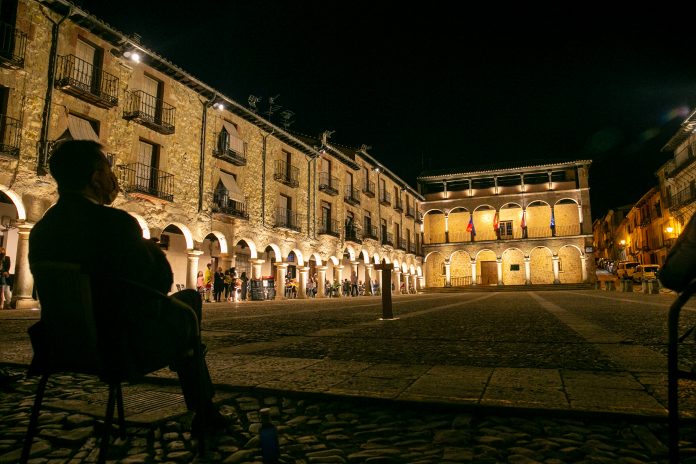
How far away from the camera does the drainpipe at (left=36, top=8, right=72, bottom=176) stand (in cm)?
1142

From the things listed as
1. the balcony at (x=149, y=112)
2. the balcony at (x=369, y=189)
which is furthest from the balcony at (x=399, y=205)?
the balcony at (x=149, y=112)

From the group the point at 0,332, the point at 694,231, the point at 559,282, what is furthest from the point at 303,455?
the point at 559,282

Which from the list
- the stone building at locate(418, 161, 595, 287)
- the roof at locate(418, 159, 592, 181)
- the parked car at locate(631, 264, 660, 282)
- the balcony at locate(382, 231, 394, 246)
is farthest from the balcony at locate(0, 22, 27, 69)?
the roof at locate(418, 159, 592, 181)

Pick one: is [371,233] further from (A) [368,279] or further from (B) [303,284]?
(B) [303,284]

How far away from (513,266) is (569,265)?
431 centimetres

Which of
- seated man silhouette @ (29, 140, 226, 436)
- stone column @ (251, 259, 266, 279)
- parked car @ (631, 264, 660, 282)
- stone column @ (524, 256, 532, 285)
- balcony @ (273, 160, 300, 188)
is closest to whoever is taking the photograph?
seated man silhouette @ (29, 140, 226, 436)

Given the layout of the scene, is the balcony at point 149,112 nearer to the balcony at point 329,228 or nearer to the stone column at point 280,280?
the stone column at point 280,280

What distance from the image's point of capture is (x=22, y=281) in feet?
35.9

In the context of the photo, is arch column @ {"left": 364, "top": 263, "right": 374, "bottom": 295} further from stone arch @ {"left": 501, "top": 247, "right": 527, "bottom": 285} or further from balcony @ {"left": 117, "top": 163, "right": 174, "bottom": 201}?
balcony @ {"left": 117, "top": 163, "right": 174, "bottom": 201}

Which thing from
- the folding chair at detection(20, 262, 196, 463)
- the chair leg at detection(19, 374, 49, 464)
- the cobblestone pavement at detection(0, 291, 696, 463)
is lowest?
the cobblestone pavement at detection(0, 291, 696, 463)

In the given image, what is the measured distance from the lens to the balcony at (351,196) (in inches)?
1016

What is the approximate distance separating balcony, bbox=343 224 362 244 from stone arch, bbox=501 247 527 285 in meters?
16.1

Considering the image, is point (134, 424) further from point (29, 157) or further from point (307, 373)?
point (29, 157)

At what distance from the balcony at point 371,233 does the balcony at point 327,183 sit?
181 inches
